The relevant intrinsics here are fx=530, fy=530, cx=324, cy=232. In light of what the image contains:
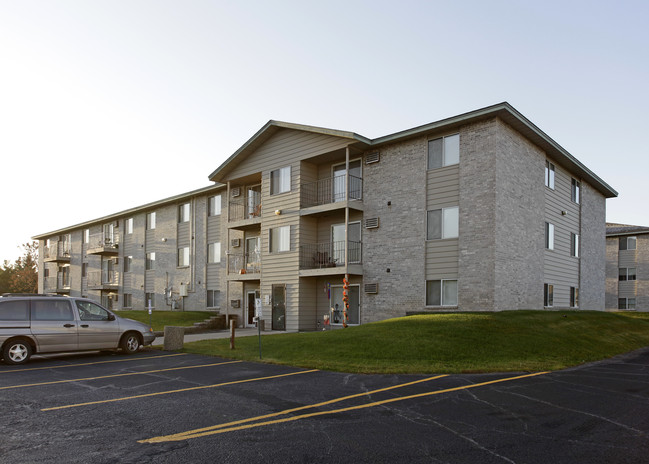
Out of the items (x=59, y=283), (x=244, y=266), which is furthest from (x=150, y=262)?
(x=59, y=283)

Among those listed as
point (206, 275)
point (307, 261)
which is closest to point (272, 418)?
point (307, 261)

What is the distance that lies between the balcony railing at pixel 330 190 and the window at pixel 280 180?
1006 millimetres

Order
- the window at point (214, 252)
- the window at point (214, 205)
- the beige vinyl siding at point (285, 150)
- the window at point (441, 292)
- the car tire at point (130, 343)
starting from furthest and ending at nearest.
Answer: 1. the window at point (214, 205)
2. the window at point (214, 252)
3. the beige vinyl siding at point (285, 150)
4. the window at point (441, 292)
5. the car tire at point (130, 343)

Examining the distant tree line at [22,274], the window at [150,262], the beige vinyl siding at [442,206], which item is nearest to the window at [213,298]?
the window at [150,262]

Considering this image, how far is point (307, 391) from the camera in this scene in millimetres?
9141

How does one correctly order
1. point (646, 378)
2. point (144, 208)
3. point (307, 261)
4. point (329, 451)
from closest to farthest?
1. point (329, 451)
2. point (646, 378)
3. point (307, 261)
4. point (144, 208)

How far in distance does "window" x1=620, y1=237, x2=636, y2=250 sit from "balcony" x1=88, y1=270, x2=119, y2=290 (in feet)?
130

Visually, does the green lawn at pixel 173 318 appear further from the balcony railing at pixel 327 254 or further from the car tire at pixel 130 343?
the car tire at pixel 130 343

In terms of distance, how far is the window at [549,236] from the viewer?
75.3 ft

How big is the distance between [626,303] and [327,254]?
103 ft

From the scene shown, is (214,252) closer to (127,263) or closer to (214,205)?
(214,205)

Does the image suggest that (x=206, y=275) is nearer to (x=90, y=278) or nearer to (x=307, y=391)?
(x=90, y=278)

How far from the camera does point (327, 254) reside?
77.3 ft

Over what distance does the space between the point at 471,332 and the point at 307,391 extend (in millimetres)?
6799
